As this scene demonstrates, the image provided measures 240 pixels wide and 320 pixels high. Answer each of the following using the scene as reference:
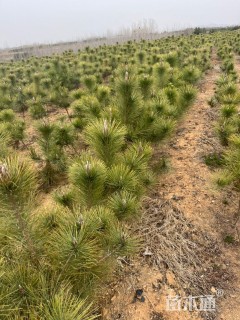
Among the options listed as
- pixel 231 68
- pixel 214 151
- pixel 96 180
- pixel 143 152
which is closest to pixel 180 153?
pixel 214 151

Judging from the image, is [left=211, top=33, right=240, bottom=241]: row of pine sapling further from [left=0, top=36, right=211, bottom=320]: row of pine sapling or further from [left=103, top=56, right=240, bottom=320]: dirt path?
[left=0, top=36, right=211, bottom=320]: row of pine sapling

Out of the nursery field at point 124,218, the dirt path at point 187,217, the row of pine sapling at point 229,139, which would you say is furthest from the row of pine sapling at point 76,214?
the row of pine sapling at point 229,139

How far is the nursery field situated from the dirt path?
0.04 ft

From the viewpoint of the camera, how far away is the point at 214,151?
4613 mm

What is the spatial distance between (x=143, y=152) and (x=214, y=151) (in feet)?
7.74

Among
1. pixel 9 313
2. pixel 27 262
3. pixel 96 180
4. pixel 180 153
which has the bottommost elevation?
pixel 180 153


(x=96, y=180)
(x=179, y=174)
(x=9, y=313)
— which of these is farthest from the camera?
(x=179, y=174)

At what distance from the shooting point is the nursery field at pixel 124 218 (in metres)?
1.49

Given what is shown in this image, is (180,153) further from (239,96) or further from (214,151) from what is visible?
(239,96)

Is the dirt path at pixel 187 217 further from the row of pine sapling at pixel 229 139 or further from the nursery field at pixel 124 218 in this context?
the row of pine sapling at pixel 229 139

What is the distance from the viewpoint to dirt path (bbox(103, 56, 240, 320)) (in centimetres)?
250

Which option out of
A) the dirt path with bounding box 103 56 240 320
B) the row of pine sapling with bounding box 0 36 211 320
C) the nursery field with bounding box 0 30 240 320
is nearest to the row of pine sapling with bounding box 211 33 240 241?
the nursery field with bounding box 0 30 240 320

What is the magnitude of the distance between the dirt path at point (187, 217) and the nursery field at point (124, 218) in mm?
13

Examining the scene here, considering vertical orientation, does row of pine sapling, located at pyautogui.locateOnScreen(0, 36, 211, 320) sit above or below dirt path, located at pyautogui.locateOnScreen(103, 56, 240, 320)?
above
